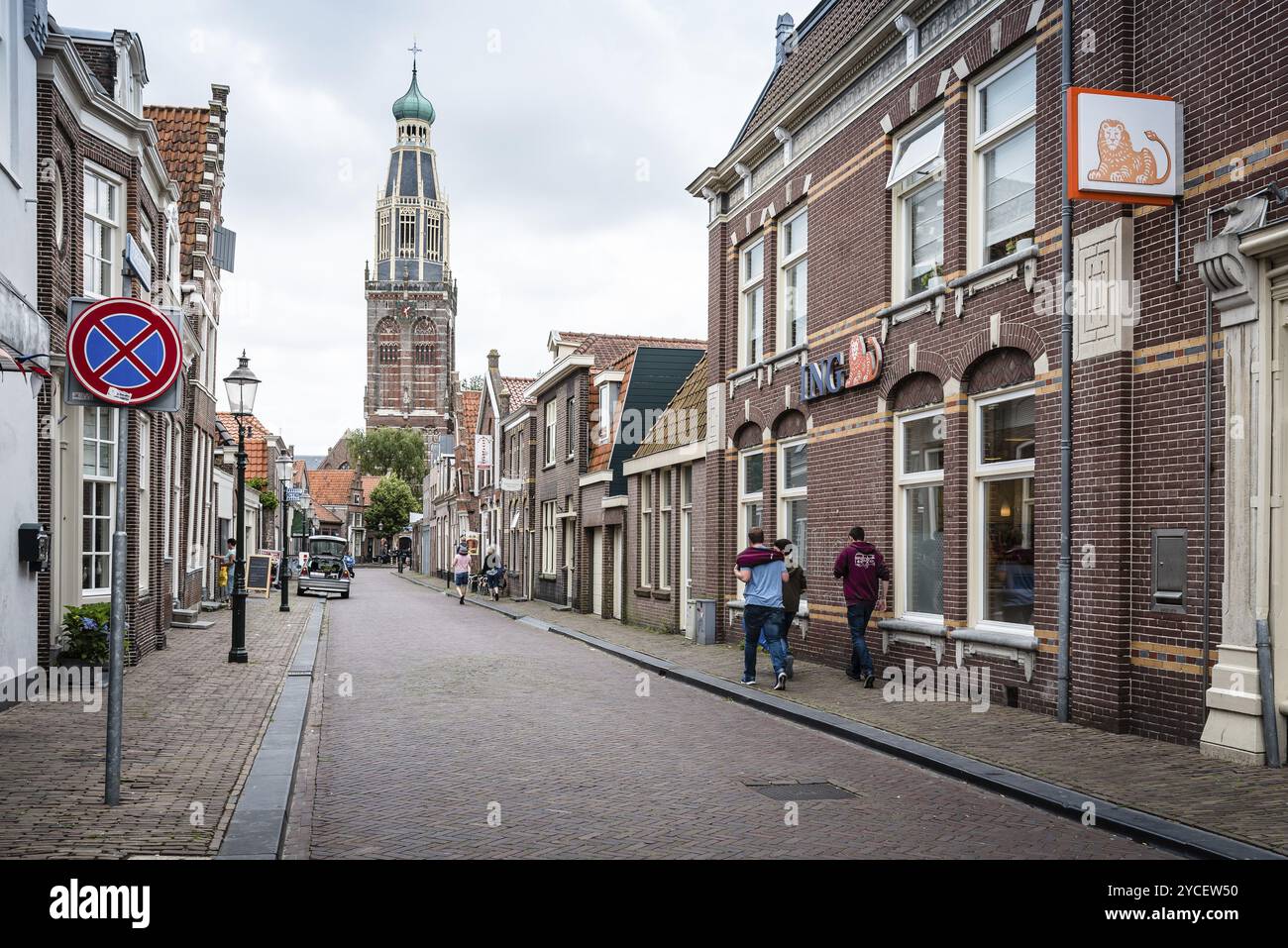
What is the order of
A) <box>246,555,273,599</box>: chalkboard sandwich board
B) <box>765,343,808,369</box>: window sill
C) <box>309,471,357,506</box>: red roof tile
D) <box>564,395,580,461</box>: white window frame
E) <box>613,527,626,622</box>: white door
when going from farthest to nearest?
<box>309,471,357,506</box>: red roof tile → <box>246,555,273,599</box>: chalkboard sandwich board → <box>564,395,580,461</box>: white window frame → <box>613,527,626,622</box>: white door → <box>765,343,808,369</box>: window sill

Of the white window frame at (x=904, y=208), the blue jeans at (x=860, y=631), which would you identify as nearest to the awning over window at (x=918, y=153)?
the white window frame at (x=904, y=208)

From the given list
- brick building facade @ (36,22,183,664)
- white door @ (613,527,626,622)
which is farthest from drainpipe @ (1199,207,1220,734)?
white door @ (613,527,626,622)

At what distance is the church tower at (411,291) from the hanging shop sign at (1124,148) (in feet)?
361

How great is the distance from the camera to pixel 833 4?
16656mm

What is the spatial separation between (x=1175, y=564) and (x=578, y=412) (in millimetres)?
21748

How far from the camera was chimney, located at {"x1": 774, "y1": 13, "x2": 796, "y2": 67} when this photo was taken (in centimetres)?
1889

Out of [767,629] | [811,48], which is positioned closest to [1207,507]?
[767,629]

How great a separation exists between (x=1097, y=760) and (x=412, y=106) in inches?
4919

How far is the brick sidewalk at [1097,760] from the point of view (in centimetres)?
670

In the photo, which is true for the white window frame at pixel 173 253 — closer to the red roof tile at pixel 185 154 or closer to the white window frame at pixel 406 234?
the red roof tile at pixel 185 154

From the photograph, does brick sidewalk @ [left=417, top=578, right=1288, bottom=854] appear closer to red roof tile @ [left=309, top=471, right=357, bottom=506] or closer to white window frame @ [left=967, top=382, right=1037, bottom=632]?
white window frame @ [left=967, top=382, right=1037, bottom=632]

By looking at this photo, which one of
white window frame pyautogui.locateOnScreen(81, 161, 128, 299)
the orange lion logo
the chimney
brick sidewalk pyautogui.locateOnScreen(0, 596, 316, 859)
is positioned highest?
the chimney

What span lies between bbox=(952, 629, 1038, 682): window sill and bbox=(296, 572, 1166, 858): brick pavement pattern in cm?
212

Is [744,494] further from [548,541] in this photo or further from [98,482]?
[548,541]
